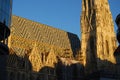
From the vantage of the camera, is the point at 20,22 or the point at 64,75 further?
the point at 20,22

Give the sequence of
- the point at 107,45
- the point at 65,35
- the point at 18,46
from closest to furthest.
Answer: the point at 18,46 < the point at 107,45 < the point at 65,35

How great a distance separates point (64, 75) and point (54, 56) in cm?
345

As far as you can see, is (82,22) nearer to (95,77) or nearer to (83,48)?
(83,48)

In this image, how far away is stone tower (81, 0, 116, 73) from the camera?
50812 mm

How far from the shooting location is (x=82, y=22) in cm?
5541

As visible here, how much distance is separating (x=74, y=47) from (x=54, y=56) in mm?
9348

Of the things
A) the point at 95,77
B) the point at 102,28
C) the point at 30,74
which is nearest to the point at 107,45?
the point at 102,28

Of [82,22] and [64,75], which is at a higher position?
[82,22]

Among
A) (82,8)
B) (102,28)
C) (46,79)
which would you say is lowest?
(46,79)

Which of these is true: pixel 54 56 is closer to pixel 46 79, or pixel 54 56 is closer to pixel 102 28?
pixel 46 79

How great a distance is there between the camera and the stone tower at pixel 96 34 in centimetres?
5081

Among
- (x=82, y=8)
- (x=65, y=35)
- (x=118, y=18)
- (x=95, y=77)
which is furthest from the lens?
(x=65, y=35)

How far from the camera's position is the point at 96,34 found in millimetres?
51906

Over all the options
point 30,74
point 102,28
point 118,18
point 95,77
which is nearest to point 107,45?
point 102,28
